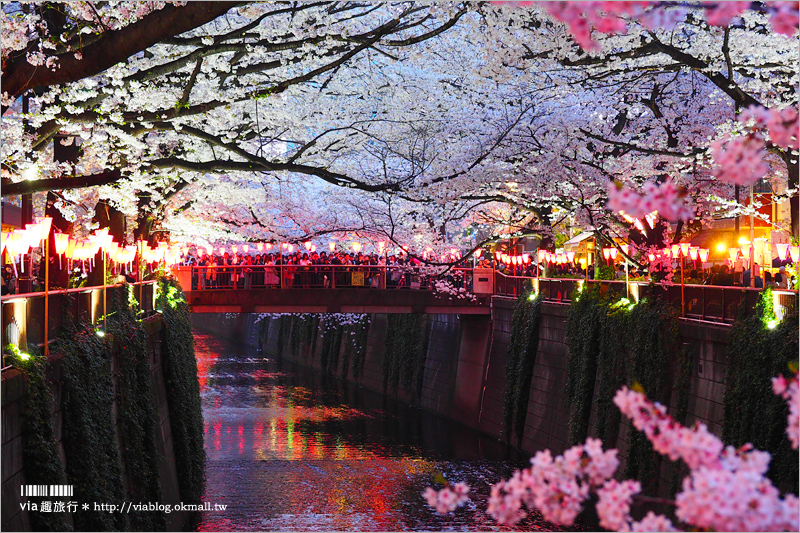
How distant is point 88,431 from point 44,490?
1.99 metres

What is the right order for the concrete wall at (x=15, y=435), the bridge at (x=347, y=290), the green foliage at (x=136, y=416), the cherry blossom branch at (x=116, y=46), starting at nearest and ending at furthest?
the cherry blossom branch at (x=116, y=46) → the concrete wall at (x=15, y=435) → the green foliage at (x=136, y=416) → the bridge at (x=347, y=290)

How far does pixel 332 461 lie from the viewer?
24516mm

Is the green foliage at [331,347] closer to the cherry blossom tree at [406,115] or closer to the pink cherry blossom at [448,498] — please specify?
the cherry blossom tree at [406,115]

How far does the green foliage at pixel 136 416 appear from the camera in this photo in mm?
14344

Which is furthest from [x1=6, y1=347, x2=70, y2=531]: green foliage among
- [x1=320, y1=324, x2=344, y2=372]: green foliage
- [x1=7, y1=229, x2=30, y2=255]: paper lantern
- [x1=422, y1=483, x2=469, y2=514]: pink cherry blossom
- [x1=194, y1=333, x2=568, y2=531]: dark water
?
[x1=320, y1=324, x2=344, y2=372]: green foliage

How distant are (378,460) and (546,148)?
10298mm

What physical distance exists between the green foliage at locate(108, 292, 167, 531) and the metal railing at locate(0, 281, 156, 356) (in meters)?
0.61

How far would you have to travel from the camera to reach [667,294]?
58.9 feet

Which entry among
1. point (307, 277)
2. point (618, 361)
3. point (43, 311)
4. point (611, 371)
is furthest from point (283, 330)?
point (43, 311)

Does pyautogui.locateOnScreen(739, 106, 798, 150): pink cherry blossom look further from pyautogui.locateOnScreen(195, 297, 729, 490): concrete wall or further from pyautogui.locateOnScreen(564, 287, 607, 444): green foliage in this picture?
pyautogui.locateOnScreen(564, 287, 607, 444): green foliage

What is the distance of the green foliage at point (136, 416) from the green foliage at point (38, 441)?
4148 millimetres

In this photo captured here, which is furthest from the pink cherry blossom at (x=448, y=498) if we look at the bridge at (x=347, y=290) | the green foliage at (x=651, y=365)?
the bridge at (x=347, y=290)

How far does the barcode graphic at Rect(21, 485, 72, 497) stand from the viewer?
29.8 feet

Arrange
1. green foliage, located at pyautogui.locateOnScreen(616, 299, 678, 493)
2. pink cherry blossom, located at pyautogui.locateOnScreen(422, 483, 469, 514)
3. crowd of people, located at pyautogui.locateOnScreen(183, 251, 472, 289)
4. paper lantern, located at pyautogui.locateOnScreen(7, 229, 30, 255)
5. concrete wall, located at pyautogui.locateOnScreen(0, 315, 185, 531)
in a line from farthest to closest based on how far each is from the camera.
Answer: crowd of people, located at pyautogui.locateOnScreen(183, 251, 472, 289) → green foliage, located at pyautogui.locateOnScreen(616, 299, 678, 493) → paper lantern, located at pyautogui.locateOnScreen(7, 229, 30, 255) → concrete wall, located at pyautogui.locateOnScreen(0, 315, 185, 531) → pink cherry blossom, located at pyautogui.locateOnScreen(422, 483, 469, 514)
